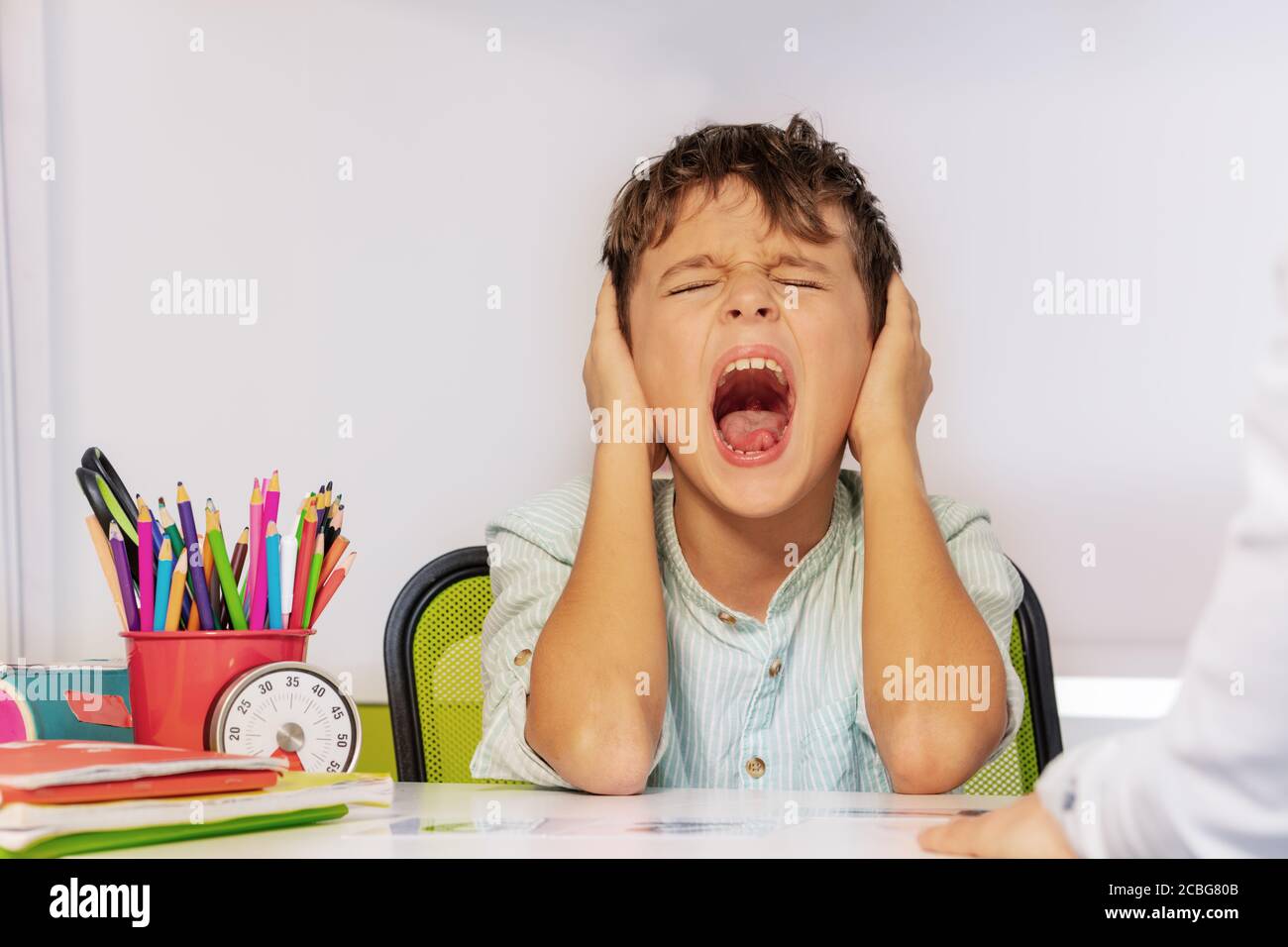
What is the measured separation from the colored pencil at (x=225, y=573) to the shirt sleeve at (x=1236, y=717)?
784 millimetres

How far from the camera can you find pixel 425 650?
139 cm

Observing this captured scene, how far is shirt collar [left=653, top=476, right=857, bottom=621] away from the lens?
1270 millimetres

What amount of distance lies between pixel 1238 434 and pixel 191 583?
144 cm

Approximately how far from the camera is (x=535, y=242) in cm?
185

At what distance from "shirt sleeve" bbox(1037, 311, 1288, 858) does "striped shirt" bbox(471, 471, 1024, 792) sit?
0.74 m

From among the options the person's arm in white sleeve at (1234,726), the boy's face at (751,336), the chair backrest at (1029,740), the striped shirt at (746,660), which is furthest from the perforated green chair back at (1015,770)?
the person's arm in white sleeve at (1234,726)

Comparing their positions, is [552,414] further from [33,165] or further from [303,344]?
[33,165]

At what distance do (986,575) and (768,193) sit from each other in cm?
46

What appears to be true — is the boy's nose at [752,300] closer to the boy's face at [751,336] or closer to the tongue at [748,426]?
the boy's face at [751,336]

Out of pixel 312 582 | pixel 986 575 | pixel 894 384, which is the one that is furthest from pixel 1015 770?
pixel 312 582

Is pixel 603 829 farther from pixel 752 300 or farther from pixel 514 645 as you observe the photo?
pixel 752 300

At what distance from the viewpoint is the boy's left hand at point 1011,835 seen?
52 cm

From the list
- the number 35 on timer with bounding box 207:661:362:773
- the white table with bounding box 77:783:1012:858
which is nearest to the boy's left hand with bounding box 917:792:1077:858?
the white table with bounding box 77:783:1012:858
